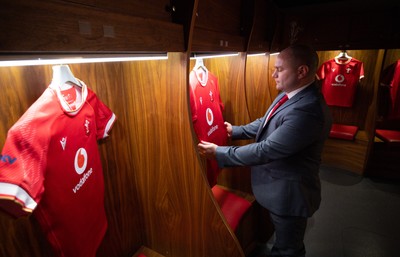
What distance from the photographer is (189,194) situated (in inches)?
42.5

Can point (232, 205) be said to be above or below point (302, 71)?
below

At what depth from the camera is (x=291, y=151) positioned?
3.69ft

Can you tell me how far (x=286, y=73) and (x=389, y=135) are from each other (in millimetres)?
2706

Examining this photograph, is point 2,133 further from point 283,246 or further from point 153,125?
point 283,246

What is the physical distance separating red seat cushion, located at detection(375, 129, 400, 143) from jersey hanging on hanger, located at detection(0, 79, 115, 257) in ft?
10.9

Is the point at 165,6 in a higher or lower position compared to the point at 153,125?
higher

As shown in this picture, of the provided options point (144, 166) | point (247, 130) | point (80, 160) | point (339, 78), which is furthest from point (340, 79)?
point (80, 160)

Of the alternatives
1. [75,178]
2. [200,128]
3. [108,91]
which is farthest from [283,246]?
[108,91]

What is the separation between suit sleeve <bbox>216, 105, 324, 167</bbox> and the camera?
110 centimetres

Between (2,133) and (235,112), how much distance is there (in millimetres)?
1330

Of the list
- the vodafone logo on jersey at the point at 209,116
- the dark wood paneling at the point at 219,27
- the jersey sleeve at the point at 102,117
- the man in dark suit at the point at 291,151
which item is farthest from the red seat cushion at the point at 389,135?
the jersey sleeve at the point at 102,117

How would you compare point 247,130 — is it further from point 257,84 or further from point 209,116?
point 257,84

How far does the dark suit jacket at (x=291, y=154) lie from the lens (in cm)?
111

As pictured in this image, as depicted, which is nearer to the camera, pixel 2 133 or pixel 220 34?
pixel 2 133
